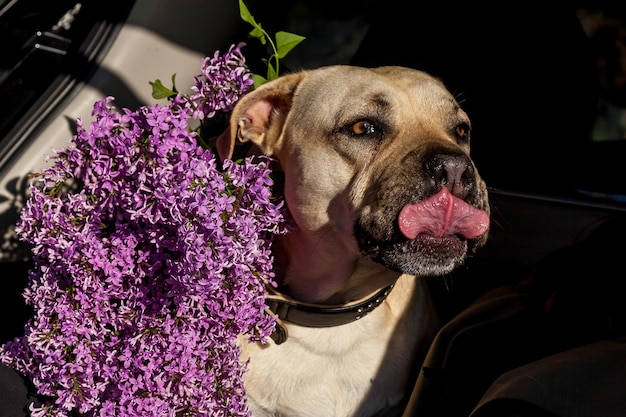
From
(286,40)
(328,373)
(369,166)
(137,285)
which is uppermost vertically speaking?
(286,40)

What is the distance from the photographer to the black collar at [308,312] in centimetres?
235

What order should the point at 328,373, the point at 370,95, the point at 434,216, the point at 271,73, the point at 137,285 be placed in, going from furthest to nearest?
the point at 271,73 → the point at 328,373 → the point at 370,95 → the point at 137,285 → the point at 434,216

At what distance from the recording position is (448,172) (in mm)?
1970

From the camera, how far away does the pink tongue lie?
1956 millimetres

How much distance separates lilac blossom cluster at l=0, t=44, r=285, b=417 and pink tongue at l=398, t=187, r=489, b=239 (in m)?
0.40

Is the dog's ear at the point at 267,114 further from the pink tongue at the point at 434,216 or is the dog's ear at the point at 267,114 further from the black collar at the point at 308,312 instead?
the pink tongue at the point at 434,216

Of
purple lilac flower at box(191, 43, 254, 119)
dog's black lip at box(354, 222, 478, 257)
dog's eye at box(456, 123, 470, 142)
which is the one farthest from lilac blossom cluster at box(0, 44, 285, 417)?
dog's eye at box(456, 123, 470, 142)

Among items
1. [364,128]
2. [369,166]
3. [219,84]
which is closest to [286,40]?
[219,84]

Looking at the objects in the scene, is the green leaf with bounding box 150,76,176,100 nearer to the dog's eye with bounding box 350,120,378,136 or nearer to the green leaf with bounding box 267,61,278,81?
the green leaf with bounding box 267,61,278,81

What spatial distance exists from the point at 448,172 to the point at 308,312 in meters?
0.70

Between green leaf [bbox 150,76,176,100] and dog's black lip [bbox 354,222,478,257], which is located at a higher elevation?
green leaf [bbox 150,76,176,100]

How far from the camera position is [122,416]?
2.10 meters

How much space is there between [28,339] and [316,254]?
91cm

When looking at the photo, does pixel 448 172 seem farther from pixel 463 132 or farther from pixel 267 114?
pixel 267 114
